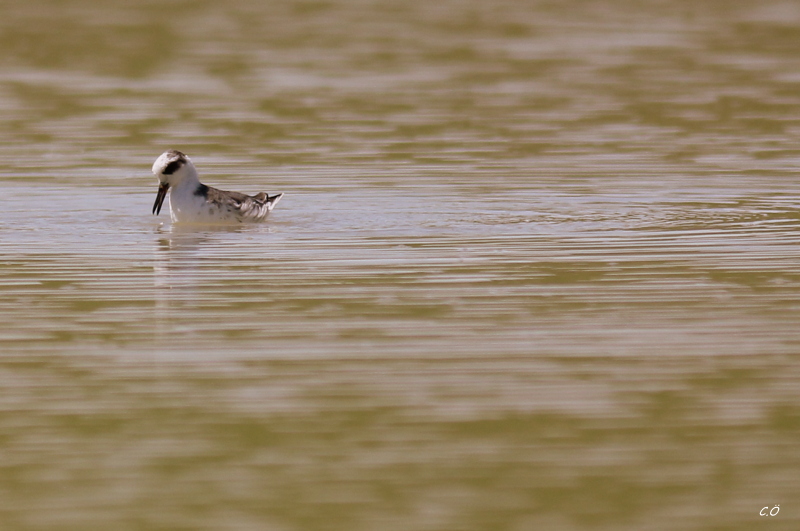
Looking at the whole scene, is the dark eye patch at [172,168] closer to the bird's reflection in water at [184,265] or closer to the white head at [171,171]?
the white head at [171,171]

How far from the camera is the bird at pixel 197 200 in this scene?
1688 centimetres

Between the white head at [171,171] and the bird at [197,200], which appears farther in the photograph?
the white head at [171,171]

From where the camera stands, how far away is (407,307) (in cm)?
1222

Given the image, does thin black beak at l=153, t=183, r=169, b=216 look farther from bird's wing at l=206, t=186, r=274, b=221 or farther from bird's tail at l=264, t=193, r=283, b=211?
bird's tail at l=264, t=193, r=283, b=211

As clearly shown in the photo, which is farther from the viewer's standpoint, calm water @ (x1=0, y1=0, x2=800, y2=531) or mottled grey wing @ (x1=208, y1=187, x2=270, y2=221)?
mottled grey wing @ (x1=208, y1=187, x2=270, y2=221)

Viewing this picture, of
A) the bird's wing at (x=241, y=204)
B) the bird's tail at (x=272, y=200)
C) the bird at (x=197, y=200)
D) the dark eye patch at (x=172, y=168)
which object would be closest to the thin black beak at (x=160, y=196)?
the bird at (x=197, y=200)

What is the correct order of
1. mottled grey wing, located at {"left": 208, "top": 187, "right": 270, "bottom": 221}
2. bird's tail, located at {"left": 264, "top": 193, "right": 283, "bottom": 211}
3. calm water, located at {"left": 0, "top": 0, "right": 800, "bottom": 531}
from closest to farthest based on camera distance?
calm water, located at {"left": 0, "top": 0, "right": 800, "bottom": 531} → mottled grey wing, located at {"left": 208, "top": 187, "right": 270, "bottom": 221} → bird's tail, located at {"left": 264, "top": 193, "right": 283, "bottom": 211}

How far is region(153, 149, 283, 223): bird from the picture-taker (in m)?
16.9

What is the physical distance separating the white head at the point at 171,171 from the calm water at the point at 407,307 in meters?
0.40

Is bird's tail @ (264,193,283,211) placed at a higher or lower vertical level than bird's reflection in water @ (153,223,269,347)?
higher

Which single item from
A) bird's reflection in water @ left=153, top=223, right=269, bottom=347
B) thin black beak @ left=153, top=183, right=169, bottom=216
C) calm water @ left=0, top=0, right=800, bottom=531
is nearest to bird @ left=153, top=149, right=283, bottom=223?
thin black beak @ left=153, top=183, right=169, bottom=216

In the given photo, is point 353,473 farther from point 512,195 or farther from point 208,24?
point 208,24

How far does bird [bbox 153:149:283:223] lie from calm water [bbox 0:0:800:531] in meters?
0.21

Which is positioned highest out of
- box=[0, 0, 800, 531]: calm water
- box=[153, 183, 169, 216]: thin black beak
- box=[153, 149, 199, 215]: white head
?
box=[153, 149, 199, 215]: white head
